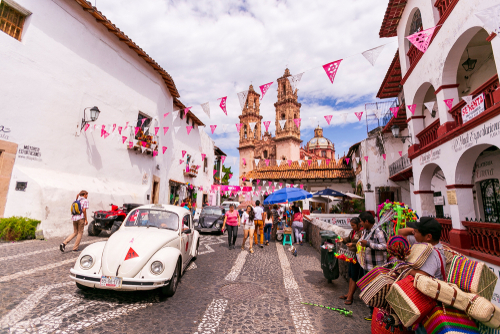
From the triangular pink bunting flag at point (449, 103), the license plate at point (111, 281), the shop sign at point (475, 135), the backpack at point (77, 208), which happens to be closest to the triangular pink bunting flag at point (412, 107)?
the triangular pink bunting flag at point (449, 103)

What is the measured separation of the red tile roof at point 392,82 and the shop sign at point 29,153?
15.7 metres

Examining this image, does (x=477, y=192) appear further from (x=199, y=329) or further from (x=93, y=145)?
(x=93, y=145)

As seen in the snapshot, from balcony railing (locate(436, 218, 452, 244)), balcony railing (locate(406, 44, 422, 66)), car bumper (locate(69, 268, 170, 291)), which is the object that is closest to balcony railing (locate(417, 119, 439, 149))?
balcony railing (locate(436, 218, 452, 244))

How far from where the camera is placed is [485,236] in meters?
5.80

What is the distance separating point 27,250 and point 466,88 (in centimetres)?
1519

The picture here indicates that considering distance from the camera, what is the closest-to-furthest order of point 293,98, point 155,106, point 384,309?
point 384,309 → point 155,106 → point 293,98

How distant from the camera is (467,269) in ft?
7.12

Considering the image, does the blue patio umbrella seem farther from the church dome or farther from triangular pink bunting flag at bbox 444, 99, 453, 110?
the church dome

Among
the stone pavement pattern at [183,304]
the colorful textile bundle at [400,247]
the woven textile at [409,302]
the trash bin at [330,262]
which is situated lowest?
the stone pavement pattern at [183,304]

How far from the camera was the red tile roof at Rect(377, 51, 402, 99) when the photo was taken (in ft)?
40.1

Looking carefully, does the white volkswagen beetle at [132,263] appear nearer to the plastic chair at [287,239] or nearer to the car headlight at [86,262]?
the car headlight at [86,262]

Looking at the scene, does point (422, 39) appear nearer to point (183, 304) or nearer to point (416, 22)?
point (416, 22)

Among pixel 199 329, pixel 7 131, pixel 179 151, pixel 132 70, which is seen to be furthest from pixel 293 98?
pixel 199 329

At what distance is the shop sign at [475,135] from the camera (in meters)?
5.33
